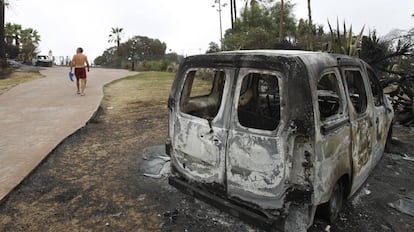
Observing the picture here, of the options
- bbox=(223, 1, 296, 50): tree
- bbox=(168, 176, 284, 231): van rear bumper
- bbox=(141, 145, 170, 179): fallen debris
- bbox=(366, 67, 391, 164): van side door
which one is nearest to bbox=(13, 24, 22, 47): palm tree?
bbox=(223, 1, 296, 50): tree

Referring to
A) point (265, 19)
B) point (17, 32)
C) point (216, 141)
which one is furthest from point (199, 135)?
point (17, 32)

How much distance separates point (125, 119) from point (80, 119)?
103 centimetres

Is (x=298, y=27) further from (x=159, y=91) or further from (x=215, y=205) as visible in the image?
(x=215, y=205)

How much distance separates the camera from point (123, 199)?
12.5 ft

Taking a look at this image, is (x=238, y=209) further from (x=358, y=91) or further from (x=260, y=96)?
(x=358, y=91)

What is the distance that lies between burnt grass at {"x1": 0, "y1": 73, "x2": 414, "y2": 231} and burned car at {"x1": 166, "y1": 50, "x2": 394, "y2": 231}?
259 mm

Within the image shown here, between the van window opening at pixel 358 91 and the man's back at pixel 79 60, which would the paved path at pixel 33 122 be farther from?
the van window opening at pixel 358 91

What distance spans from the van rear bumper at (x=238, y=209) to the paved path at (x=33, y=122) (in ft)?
7.35

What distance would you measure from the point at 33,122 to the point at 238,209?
20.4ft

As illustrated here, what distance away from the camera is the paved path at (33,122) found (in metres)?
4.74

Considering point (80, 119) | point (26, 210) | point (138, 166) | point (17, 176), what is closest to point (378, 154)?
point (138, 166)

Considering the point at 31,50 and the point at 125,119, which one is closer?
the point at 125,119

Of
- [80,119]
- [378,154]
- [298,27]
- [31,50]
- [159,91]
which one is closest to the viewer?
[378,154]

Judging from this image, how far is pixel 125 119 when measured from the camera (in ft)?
26.1
